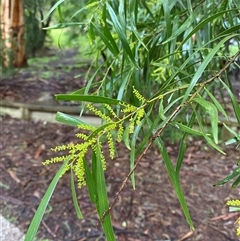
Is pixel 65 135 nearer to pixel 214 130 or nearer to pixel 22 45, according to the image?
pixel 22 45

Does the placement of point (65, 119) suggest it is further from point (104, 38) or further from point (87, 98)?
point (104, 38)

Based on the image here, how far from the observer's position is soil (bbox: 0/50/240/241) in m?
1.76

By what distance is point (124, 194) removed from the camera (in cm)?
200

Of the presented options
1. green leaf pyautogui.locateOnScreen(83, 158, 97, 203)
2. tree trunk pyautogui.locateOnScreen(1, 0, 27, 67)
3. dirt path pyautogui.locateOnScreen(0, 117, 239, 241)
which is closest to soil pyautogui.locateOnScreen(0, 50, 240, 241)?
dirt path pyautogui.locateOnScreen(0, 117, 239, 241)

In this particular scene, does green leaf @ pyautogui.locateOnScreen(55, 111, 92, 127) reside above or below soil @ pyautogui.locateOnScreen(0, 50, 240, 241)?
above

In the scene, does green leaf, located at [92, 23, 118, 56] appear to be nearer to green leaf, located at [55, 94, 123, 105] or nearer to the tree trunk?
green leaf, located at [55, 94, 123, 105]

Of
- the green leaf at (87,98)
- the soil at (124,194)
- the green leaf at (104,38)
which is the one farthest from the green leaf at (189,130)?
the soil at (124,194)

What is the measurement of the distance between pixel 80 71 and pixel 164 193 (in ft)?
6.79

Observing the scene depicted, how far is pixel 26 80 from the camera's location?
11.3 ft

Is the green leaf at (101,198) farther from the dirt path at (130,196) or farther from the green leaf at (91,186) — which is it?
the dirt path at (130,196)

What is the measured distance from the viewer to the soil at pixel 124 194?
176 centimetres

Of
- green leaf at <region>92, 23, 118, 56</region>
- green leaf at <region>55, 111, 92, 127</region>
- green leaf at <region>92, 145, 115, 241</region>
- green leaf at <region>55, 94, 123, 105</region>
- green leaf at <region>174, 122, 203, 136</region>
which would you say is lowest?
green leaf at <region>92, 145, 115, 241</region>

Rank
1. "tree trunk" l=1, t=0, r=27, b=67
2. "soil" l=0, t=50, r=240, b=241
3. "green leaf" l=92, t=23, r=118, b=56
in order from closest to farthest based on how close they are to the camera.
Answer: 1. "green leaf" l=92, t=23, r=118, b=56
2. "soil" l=0, t=50, r=240, b=241
3. "tree trunk" l=1, t=0, r=27, b=67

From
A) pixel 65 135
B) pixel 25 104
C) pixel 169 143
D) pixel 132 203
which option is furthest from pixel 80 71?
pixel 132 203
